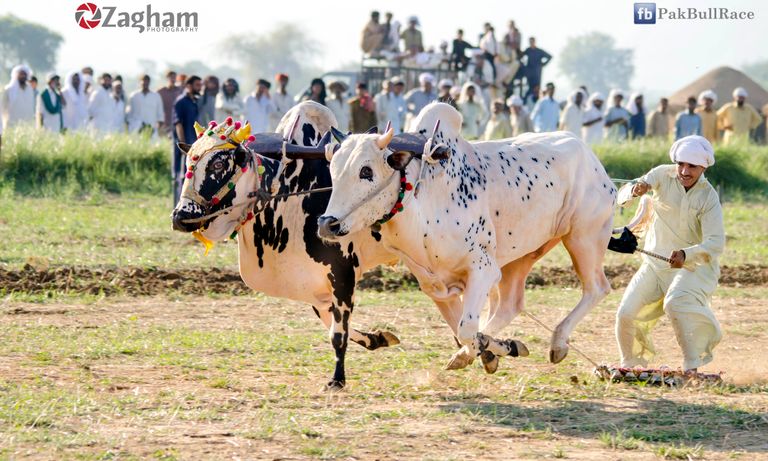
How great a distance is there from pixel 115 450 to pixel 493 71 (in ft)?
66.2

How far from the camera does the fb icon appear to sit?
60.4ft

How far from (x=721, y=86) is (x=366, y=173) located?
111 feet

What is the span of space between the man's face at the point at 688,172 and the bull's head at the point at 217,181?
260 centimetres

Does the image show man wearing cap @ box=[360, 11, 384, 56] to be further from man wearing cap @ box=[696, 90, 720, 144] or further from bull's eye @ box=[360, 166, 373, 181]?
bull's eye @ box=[360, 166, 373, 181]

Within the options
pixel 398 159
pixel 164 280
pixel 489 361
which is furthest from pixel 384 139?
pixel 164 280

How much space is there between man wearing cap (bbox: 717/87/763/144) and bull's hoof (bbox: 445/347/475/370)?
16.5m

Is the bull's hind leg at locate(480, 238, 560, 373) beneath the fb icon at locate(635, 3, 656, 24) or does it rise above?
beneath

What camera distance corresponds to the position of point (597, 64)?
472ft

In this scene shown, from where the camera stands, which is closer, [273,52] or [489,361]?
[489,361]

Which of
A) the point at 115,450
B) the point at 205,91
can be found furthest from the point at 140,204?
the point at 115,450

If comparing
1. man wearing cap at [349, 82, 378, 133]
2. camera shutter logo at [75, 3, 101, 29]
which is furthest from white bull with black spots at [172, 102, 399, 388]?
camera shutter logo at [75, 3, 101, 29]

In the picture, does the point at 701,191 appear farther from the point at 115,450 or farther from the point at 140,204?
the point at 140,204

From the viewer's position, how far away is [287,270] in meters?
8.04

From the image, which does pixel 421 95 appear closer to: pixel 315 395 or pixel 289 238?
pixel 289 238
